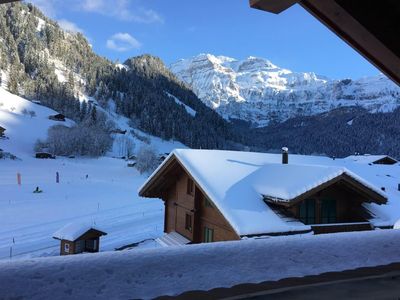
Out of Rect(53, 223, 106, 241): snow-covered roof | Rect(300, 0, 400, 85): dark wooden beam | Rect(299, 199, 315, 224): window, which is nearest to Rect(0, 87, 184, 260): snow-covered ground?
Rect(53, 223, 106, 241): snow-covered roof

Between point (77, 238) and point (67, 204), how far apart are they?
17.6 metres

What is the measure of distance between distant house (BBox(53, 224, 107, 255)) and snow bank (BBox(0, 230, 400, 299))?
15118mm

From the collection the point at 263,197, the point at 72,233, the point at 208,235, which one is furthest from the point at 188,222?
the point at 72,233

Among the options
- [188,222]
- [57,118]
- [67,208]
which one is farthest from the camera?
[57,118]

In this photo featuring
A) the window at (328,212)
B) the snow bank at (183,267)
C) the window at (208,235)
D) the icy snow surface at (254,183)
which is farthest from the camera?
the window at (208,235)

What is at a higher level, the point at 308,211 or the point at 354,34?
the point at 354,34

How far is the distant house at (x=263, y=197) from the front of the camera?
10680 millimetres

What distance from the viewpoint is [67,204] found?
3244cm

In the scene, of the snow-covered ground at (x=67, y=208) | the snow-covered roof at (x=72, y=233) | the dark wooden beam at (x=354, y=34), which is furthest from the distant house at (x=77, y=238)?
the dark wooden beam at (x=354, y=34)

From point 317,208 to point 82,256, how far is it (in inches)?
443

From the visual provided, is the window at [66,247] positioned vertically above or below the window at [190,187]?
below

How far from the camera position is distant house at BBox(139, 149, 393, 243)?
10680 millimetres

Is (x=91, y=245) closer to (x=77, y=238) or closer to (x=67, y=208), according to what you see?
(x=77, y=238)

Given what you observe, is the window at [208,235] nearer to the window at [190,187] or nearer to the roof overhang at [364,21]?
the window at [190,187]
